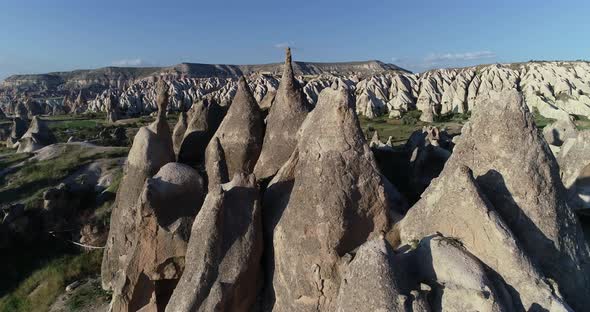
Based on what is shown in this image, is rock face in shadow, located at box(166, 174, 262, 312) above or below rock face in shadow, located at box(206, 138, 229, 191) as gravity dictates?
below

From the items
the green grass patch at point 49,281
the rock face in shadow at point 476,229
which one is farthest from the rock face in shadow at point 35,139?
the rock face in shadow at point 476,229

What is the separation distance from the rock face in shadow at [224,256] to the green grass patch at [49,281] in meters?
5.91

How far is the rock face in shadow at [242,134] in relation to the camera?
10.1 m

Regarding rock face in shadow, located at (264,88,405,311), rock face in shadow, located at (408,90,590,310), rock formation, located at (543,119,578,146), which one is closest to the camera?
rock face in shadow, located at (408,90,590,310)

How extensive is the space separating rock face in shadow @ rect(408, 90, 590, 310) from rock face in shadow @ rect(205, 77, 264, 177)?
18.0 feet

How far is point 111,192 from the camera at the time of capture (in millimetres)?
15305

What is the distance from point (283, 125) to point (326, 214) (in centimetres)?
413

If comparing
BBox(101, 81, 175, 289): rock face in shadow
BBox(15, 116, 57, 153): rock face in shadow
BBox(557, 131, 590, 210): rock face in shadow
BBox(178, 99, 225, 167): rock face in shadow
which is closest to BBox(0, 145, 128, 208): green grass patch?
BBox(15, 116, 57, 153): rock face in shadow

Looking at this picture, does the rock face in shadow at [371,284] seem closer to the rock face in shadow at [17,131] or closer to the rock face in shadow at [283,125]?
the rock face in shadow at [283,125]

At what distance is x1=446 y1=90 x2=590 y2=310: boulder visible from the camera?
16.6 ft

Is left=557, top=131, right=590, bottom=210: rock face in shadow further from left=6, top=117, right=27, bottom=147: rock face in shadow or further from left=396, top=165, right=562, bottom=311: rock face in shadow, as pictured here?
left=6, top=117, right=27, bottom=147: rock face in shadow

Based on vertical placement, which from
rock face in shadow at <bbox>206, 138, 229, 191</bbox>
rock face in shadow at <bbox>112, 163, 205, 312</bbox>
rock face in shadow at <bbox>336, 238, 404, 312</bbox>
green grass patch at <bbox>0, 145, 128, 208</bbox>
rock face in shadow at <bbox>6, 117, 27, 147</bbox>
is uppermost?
rock face in shadow at <bbox>206, 138, 229, 191</bbox>

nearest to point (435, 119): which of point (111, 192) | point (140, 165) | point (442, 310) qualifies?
point (111, 192)

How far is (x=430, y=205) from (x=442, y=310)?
150 centimetres
